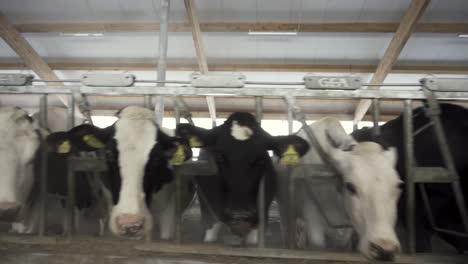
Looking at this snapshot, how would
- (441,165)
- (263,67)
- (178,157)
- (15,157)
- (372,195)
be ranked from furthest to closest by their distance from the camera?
(263,67) → (441,165) → (15,157) → (178,157) → (372,195)

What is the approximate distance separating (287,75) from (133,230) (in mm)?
6768

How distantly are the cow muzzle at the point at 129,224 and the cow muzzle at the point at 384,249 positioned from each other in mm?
1451

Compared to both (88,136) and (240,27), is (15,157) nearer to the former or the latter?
(88,136)

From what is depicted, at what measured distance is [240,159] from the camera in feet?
9.22

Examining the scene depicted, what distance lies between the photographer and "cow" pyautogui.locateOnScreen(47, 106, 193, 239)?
2.45 metres

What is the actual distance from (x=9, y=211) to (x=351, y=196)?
2.39 m

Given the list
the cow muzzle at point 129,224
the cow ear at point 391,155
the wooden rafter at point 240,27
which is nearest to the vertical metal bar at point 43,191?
the cow muzzle at point 129,224

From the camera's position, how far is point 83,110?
3104 millimetres

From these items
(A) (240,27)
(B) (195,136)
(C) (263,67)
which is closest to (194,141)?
(B) (195,136)

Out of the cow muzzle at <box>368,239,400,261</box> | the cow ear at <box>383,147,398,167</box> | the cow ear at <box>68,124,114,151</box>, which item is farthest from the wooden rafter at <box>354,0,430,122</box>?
the cow ear at <box>68,124,114,151</box>

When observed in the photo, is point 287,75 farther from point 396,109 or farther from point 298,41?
point 396,109

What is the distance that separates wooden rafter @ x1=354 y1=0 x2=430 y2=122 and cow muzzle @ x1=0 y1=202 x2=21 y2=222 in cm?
439

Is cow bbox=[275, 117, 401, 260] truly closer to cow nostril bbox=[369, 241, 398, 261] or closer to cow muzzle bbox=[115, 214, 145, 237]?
cow nostril bbox=[369, 241, 398, 261]

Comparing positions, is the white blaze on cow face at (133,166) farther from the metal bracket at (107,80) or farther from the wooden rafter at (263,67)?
the wooden rafter at (263,67)
